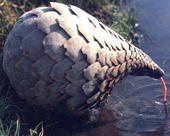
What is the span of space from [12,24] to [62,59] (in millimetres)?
1056

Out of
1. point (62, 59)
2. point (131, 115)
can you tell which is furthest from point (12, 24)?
point (131, 115)

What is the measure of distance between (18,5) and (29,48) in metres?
1.41

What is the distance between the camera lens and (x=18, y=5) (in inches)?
171

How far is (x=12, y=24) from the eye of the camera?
3.89 meters

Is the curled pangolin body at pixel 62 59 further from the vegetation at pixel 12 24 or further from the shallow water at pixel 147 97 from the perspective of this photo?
the shallow water at pixel 147 97

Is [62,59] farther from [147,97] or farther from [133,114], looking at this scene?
[147,97]

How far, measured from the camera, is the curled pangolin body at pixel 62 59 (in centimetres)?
303

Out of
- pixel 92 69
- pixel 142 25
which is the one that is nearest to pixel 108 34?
pixel 92 69

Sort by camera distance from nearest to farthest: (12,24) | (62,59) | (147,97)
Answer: (62,59) < (147,97) < (12,24)

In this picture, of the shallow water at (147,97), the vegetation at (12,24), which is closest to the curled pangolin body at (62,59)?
the vegetation at (12,24)

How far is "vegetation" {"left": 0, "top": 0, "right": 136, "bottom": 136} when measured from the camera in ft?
10.7

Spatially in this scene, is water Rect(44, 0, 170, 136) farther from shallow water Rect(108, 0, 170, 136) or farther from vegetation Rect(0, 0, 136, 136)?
vegetation Rect(0, 0, 136, 136)

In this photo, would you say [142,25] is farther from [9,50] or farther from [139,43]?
[9,50]

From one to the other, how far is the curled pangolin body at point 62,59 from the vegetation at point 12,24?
218mm
